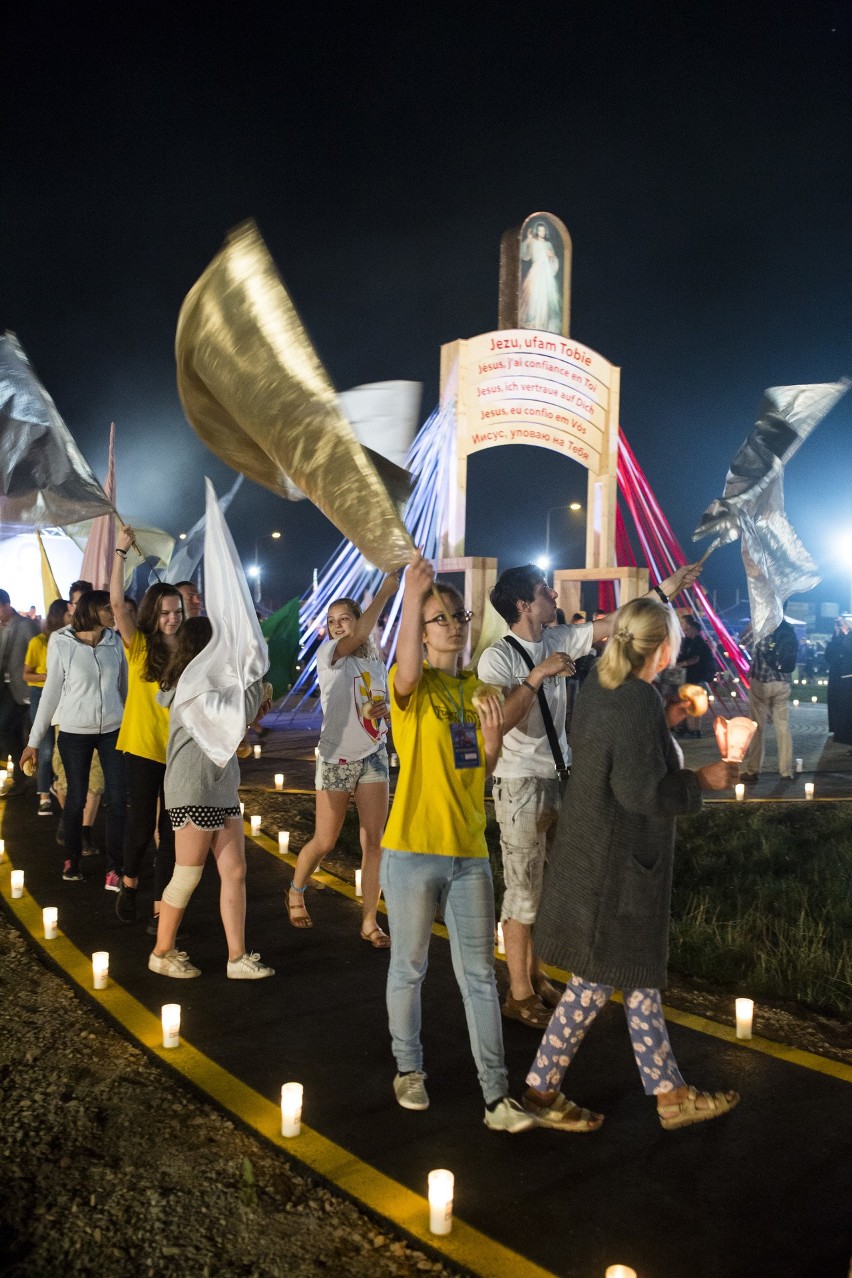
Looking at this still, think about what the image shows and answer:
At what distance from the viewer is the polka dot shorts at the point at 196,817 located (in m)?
4.85

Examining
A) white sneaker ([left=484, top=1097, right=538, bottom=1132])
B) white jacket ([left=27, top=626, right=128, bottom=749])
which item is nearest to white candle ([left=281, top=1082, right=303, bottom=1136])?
white sneaker ([left=484, top=1097, right=538, bottom=1132])

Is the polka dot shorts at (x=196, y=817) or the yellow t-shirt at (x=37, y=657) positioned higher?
the yellow t-shirt at (x=37, y=657)

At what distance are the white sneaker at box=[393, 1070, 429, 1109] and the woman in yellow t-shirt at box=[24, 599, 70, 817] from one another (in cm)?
511

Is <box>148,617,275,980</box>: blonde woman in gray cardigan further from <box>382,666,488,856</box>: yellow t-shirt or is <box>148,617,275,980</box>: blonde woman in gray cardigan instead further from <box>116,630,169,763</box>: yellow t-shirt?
<box>382,666,488,856</box>: yellow t-shirt

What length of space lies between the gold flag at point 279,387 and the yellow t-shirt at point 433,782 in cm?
59

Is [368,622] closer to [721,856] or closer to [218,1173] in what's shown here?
[218,1173]

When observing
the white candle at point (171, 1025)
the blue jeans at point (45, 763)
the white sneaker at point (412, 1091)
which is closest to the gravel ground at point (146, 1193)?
the white candle at point (171, 1025)

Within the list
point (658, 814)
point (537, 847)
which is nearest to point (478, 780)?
point (658, 814)

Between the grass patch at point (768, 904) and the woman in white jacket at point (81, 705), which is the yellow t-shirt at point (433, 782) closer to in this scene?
the grass patch at point (768, 904)

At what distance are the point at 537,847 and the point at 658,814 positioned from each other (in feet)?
4.17

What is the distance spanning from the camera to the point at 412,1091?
3.67 meters

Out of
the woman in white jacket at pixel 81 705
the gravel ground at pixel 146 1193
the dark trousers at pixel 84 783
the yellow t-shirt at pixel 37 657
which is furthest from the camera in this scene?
the yellow t-shirt at pixel 37 657

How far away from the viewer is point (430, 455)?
47.1ft

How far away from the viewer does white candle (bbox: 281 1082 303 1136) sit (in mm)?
3432
